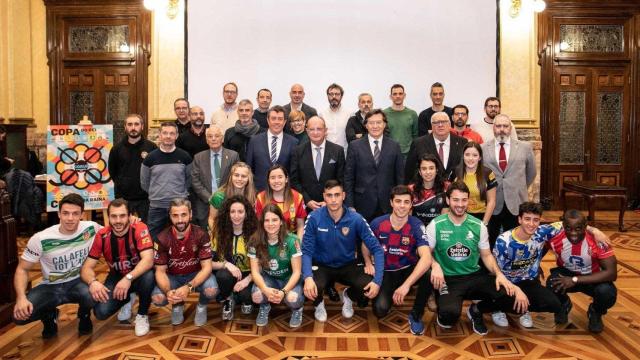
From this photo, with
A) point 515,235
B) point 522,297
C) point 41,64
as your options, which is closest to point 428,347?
point 522,297

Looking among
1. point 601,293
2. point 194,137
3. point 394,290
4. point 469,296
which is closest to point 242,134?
point 194,137

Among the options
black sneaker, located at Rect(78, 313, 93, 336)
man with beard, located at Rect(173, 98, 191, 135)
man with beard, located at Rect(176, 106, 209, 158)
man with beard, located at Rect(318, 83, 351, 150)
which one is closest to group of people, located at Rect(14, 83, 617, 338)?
black sneaker, located at Rect(78, 313, 93, 336)

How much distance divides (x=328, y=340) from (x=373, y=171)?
1.38 m

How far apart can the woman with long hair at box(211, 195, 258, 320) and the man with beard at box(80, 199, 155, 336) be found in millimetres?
448

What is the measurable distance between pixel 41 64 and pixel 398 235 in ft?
21.1

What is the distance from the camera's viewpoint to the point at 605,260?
2.96m

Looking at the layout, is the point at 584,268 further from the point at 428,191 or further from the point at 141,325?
the point at 141,325

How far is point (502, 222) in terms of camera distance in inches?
151

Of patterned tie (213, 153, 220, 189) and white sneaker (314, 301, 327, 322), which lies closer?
white sneaker (314, 301, 327, 322)

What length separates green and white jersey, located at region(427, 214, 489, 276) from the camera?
3.05 m

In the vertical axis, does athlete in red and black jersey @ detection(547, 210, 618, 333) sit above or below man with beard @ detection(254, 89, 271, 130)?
below

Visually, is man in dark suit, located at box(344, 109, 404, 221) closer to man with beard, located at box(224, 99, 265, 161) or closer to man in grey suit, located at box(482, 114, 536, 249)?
man in grey suit, located at box(482, 114, 536, 249)

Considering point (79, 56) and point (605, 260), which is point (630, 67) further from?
point (79, 56)

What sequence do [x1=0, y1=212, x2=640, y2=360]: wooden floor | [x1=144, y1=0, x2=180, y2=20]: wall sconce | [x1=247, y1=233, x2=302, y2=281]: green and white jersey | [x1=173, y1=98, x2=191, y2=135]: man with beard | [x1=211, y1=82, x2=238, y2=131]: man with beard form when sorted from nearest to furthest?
1. [x1=0, y1=212, x2=640, y2=360]: wooden floor
2. [x1=247, y1=233, x2=302, y2=281]: green and white jersey
3. [x1=173, y1=98, x2=191, y2=135]: man with beard
4. [x1=211, y1=82, x2=238, y2=131]: man with beard
5. [x1=144, y1=0, x2=180, y2=20]: wall sconce
